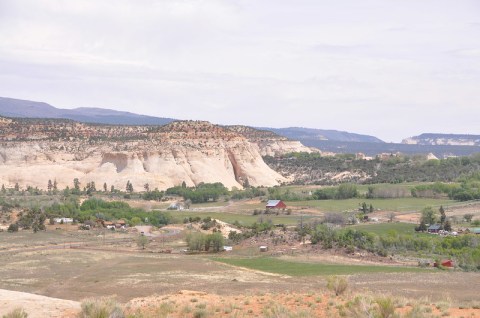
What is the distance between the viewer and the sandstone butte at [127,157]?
408ft

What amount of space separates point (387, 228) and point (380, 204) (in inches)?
961

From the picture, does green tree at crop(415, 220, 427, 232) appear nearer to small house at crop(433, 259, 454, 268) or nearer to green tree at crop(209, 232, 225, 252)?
small house at crop(433, 259, 454, 268)

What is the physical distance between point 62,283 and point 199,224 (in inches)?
1520

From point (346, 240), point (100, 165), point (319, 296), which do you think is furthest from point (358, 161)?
point (319, 296)

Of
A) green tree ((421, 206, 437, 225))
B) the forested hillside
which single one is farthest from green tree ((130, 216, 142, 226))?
the forested hillside

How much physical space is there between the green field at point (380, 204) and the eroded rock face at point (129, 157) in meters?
31.5

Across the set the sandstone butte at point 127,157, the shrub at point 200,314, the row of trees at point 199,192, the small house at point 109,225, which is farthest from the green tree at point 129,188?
the shrub at point 200,314

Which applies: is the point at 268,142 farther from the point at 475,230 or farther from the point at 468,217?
the point at 475,230

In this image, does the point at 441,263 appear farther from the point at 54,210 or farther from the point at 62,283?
the point at 54,210

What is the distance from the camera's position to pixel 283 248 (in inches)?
2462

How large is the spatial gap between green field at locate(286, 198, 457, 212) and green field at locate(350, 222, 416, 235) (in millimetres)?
15115

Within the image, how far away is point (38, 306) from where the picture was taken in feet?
75.9

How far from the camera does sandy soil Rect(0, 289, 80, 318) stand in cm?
2227

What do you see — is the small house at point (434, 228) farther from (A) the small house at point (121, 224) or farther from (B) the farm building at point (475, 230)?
(A) the small house at point (121, 224)
